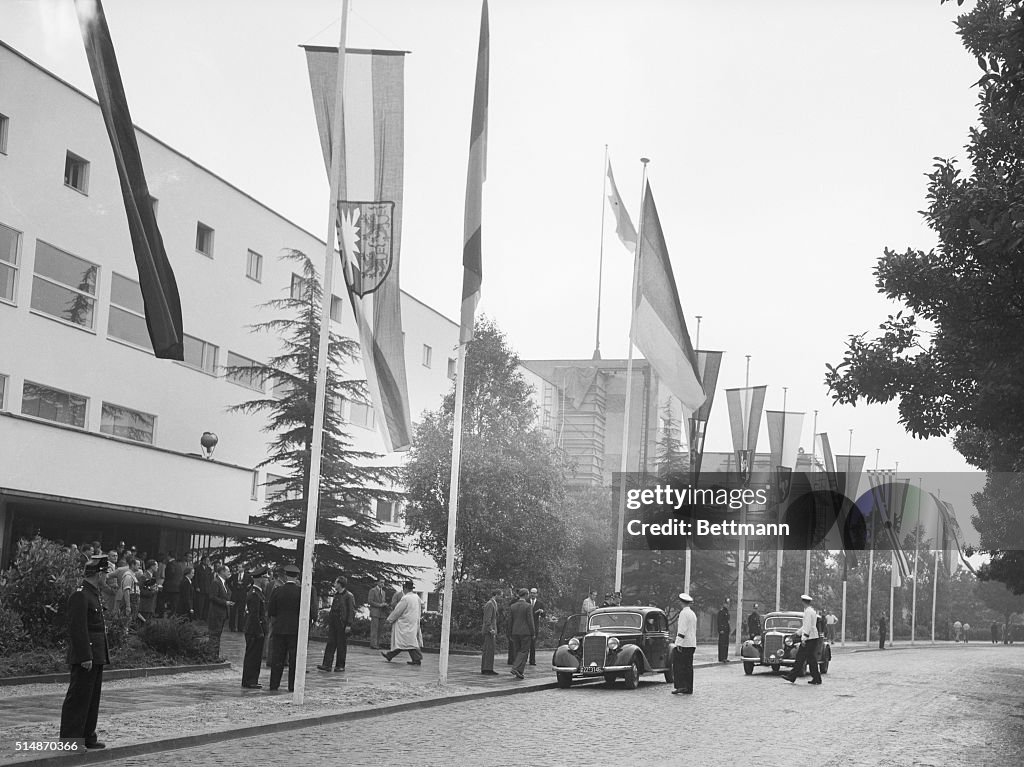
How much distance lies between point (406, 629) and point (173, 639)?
19.9 ft

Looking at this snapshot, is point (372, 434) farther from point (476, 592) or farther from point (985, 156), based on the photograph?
point (985, 156)

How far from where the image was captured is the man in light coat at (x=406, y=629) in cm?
2441

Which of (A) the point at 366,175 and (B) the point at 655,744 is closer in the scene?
(B) the point at 655,744

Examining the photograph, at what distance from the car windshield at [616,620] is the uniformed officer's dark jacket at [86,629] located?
14.3 m

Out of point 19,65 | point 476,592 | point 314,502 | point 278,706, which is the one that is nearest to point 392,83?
point 314,502

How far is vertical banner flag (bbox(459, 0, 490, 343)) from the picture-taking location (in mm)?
19328

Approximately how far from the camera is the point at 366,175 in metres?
15.9

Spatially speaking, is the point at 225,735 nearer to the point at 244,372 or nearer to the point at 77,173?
the point at 77,173

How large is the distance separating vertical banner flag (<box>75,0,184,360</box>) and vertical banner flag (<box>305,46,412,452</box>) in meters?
2.92

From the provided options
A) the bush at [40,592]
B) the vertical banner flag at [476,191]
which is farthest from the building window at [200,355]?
the vertical banner flag at [476,191]

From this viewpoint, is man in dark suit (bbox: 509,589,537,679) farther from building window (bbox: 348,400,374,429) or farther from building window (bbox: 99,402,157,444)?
building window (bbox: 348,400,374,429)

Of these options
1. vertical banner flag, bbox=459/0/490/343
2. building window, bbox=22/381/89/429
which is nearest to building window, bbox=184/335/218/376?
building window, bbox=22/381/89/429

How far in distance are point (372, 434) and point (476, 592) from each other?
15.4 m

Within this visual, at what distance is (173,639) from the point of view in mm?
19781
